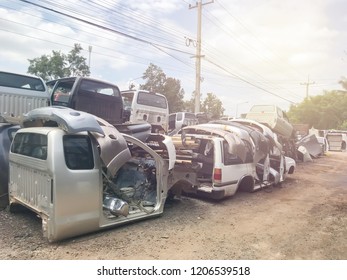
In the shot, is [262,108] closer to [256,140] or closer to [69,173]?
[256,140]

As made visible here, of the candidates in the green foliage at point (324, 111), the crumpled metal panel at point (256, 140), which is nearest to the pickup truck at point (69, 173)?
the crumpled metal panel at point (256, 140)

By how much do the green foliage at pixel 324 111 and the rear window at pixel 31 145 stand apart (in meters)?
46.9

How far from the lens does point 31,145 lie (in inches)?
193

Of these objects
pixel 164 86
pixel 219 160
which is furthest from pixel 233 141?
pixel 164 86

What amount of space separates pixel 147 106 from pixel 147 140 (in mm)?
5930

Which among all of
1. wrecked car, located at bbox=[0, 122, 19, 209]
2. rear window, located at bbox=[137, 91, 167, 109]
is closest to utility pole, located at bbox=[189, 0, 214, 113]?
rear window, located at bbox=[137, 91, 167, 109]

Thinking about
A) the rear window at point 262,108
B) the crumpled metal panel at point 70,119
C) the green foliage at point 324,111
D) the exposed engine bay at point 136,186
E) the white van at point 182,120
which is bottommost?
the exposed engine bay at point 136,186

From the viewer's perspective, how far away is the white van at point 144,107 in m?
11.8

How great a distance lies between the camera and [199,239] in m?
4.92

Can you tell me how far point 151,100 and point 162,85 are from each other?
2688cm

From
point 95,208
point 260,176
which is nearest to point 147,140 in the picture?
point 95,208

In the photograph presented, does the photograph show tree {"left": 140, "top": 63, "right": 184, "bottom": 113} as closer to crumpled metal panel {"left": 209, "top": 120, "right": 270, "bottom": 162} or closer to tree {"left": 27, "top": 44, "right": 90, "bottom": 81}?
tree {"left": 27, "top": 44, "right": 90, "bottom": 81}

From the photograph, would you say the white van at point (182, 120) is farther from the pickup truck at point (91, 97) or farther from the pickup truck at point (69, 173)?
the pickup truck at point (69, 173)
